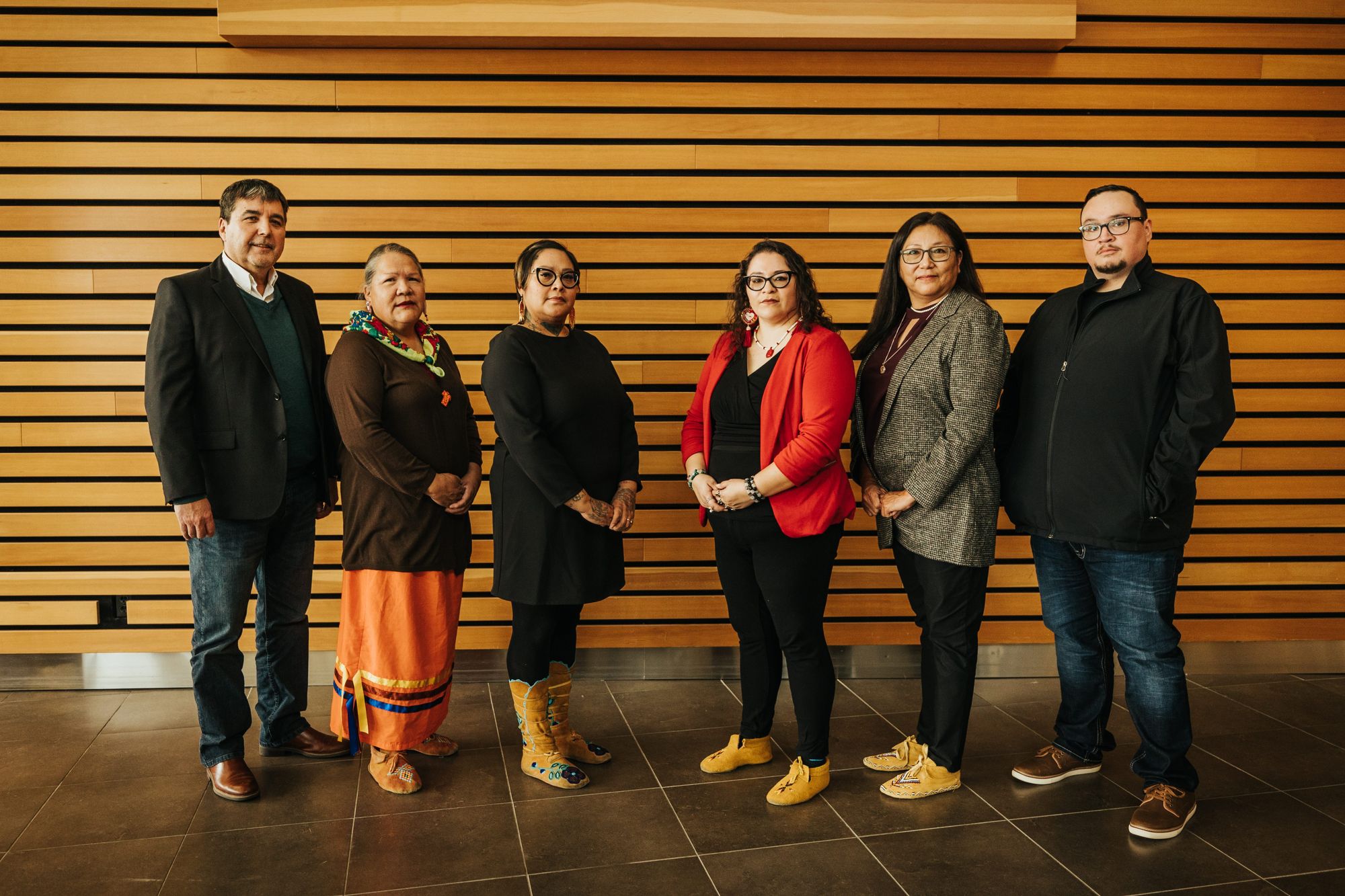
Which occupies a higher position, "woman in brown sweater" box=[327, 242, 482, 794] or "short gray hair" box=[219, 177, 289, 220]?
"short gray hair" box=[219, 177, 289, 220]

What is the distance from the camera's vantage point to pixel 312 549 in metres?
3.31

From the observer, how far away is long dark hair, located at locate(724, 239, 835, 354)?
2824mm

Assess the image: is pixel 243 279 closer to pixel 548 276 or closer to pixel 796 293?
pixel 548 276

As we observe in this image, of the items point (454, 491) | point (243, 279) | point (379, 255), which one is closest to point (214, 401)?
point (243, 279)

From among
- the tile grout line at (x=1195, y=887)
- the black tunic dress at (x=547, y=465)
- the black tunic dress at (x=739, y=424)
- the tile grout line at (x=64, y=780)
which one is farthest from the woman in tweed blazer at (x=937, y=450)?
the tile grout line at (x=64, y=780)

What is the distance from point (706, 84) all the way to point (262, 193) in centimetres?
194

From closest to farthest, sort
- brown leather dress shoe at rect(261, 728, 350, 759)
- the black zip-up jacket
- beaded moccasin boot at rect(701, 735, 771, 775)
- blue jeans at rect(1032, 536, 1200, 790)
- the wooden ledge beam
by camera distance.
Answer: the black zip-up jacket < blue jeans at rect(1032, 536, 1200, 790) < beaded moccasin boot at rect(701, 735, 771, 775) < brown leather dress shoe at rect(261, 728, 350, 759) < the wooden ledge beam

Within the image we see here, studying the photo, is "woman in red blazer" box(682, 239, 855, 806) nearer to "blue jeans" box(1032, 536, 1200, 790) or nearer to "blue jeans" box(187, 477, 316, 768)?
"blue jeans" box(1032, 536, 1200, 790)

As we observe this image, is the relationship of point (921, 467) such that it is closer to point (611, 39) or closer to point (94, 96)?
point (611, 39)

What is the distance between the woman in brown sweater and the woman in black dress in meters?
0.21

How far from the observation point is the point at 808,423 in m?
2.76

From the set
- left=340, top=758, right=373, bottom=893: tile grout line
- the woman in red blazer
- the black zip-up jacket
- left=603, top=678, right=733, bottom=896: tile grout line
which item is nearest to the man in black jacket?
the black zip-up jacket

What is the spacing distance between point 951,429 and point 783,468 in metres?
0.54

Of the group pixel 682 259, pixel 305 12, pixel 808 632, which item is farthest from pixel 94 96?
pixel 808 632
